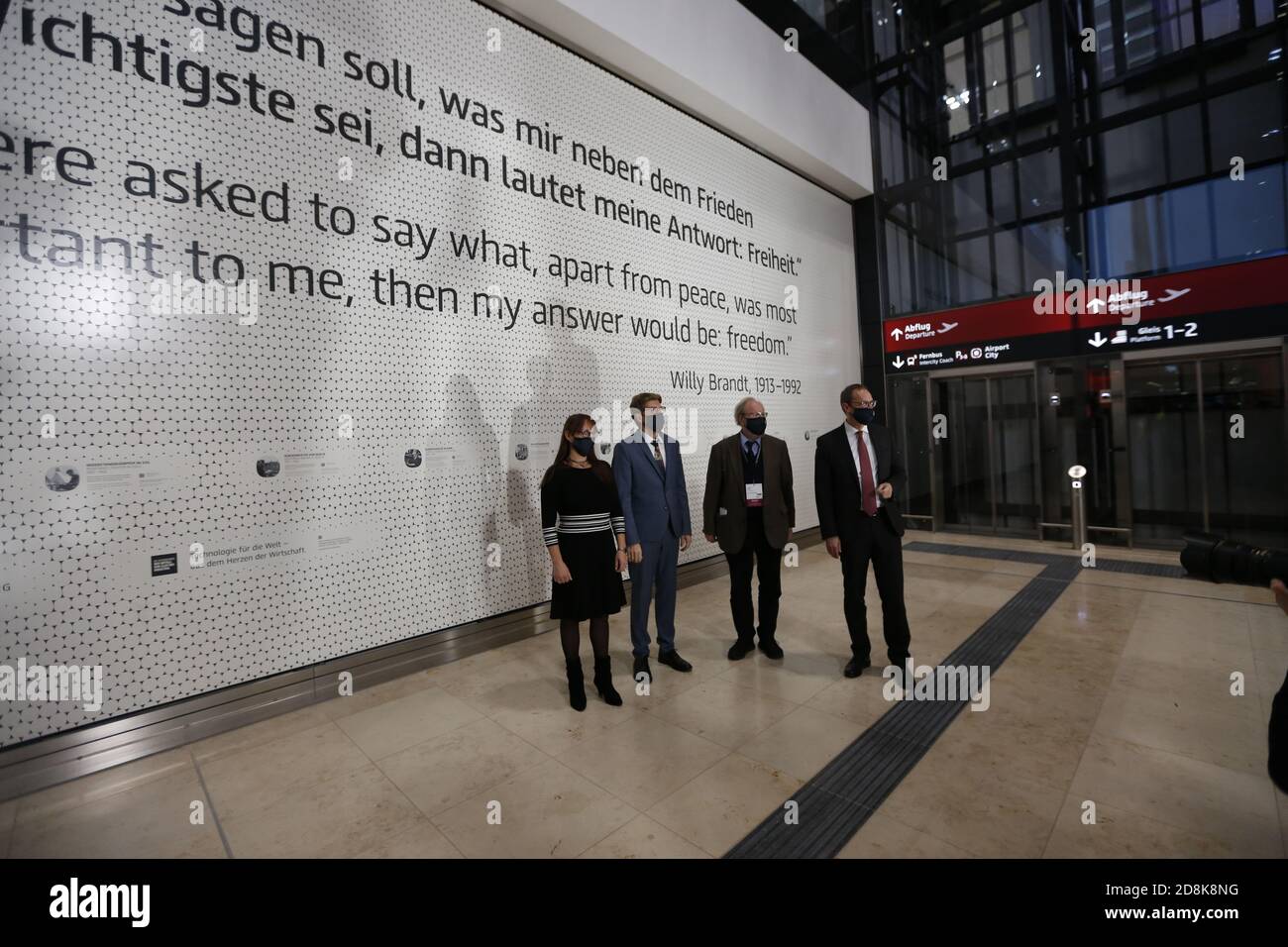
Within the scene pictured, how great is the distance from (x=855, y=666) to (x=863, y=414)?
1.49 meters

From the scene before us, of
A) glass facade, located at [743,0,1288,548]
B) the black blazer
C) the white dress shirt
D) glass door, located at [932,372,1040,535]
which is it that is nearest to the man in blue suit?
the black blazer

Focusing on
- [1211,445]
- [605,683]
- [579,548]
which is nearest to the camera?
[579,548]

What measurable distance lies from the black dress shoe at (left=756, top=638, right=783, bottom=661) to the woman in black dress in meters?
1.11

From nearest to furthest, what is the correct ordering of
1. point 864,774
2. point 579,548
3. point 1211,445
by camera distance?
point 864,774, point 579,548, point 1211,445

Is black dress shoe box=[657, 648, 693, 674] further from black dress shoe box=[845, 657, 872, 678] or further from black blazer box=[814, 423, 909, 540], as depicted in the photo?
black blazer box=[814, 423, 909, 540]

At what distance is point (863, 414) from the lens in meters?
3.33

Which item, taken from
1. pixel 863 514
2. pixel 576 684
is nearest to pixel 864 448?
pixel 863 514

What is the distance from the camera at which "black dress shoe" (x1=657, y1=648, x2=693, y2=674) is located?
3.54m

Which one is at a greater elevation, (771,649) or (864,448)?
(864,448)

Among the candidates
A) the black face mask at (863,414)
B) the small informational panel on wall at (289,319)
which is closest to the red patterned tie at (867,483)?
the black face mask at (863,414)

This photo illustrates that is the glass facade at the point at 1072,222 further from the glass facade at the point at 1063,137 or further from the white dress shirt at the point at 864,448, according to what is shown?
the white dress shirt at the point at 864,448

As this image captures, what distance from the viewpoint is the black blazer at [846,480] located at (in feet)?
10.9

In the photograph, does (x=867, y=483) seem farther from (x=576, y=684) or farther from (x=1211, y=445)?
(x=1211, y=445)

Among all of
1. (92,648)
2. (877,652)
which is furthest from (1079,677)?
(92,648)
